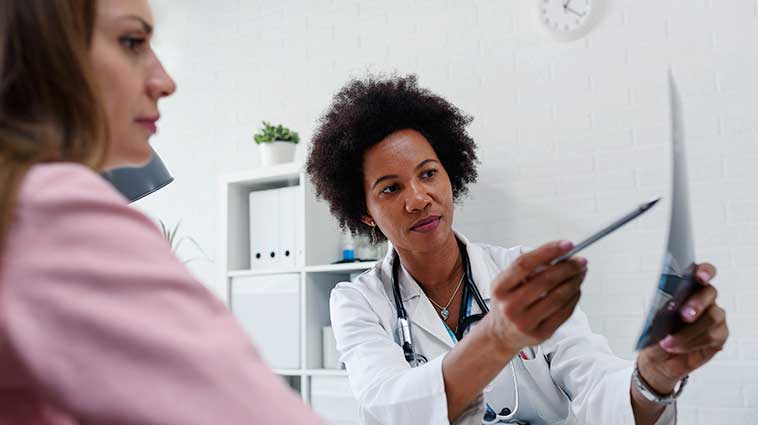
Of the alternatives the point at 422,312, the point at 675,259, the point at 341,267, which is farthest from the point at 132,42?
the point at 341,267

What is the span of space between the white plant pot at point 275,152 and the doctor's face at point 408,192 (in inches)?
55.1

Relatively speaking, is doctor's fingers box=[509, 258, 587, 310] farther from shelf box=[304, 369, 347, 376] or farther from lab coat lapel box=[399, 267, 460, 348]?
shelf box=[304, 369, 347, 376]

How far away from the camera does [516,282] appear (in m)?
1.00

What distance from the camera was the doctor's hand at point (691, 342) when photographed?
3.55ft

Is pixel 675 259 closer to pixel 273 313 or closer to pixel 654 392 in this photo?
pixel 654 392

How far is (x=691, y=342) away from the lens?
117 centimetres

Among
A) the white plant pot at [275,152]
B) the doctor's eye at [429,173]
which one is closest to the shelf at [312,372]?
the white plant pot at [275,152]

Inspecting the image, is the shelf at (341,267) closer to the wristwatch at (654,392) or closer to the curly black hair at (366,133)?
the curly black hair at (366,133)

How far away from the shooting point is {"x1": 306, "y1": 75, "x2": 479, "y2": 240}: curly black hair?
2061 mm

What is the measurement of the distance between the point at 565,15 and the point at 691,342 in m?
2.10

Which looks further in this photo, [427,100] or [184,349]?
[427,100]

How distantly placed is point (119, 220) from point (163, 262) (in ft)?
0.13

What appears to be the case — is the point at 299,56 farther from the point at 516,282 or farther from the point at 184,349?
the point at 184,349

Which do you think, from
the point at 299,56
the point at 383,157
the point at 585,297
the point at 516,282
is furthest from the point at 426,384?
the point at 299,56
